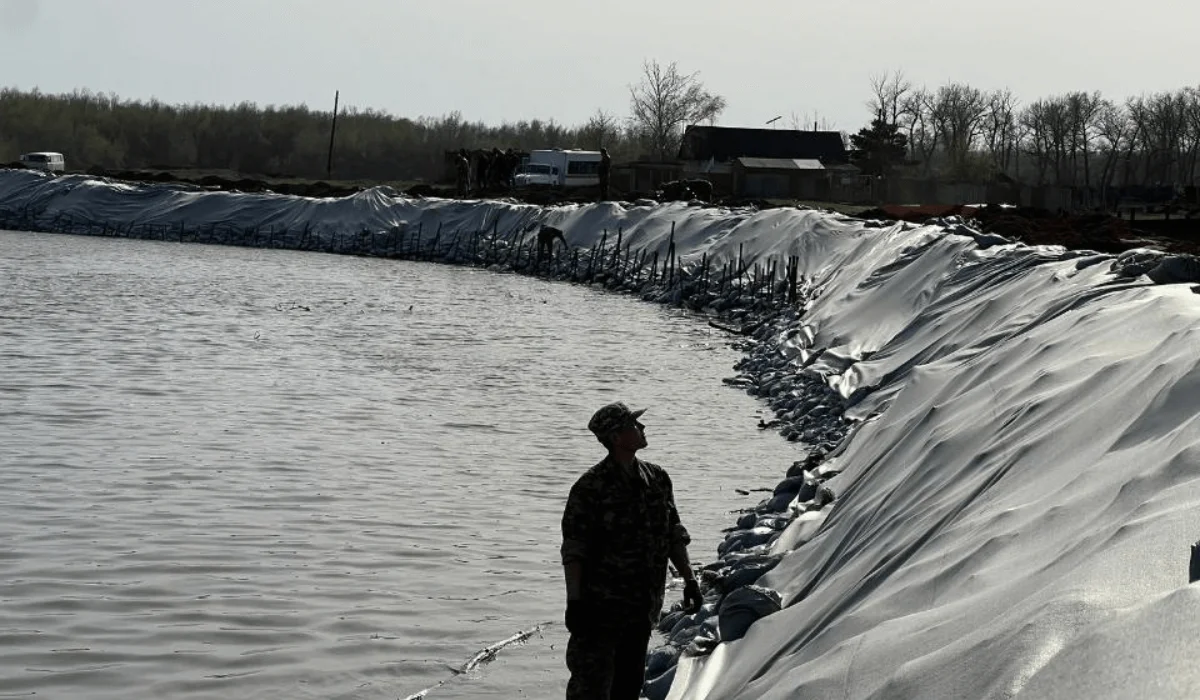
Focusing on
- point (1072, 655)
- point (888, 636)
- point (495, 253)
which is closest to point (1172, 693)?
point (1072, 655)

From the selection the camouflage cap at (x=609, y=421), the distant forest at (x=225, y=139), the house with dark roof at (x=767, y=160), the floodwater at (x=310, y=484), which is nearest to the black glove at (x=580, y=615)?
the camouflage cap at (x=609, y=421)

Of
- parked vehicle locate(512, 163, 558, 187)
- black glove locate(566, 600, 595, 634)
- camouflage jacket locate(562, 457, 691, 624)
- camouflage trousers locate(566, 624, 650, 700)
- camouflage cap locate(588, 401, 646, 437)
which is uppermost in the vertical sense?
parked vehicle locate(512, 163, 558, 187)

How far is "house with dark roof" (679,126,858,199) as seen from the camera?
239ft

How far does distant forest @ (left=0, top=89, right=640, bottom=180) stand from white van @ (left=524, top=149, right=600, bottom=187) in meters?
29.1

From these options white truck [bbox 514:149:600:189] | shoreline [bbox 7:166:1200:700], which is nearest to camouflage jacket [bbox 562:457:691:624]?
shoreline [bbox 7:166:1200:700]

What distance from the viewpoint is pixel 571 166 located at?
66.2m

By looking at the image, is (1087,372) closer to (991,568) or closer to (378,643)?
(991,568)

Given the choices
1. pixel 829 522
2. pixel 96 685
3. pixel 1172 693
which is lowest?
pixel 96 685

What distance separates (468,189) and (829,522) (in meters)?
50.6

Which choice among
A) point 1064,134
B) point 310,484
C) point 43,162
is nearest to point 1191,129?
point 1064,134

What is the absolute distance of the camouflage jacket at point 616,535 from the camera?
641 cm

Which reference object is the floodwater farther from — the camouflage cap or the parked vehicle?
the parked vehicle

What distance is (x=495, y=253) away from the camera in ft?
168

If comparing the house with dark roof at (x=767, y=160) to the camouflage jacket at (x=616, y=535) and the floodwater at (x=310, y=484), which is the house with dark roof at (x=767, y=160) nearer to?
the floodwater at (x=310, y=484)
